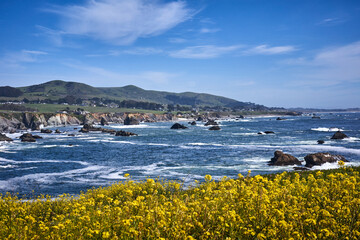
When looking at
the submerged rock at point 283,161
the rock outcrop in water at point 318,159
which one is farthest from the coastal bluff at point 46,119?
the rock outcrop in water at point 318,159

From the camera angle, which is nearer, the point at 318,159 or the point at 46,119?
the point at 318,159

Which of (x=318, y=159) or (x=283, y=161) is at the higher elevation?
(x=318, y=159)

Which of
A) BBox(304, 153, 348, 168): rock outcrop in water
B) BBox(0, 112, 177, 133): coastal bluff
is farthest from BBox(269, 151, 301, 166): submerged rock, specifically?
BBox(0, 112, 177, 133): coastal bluff

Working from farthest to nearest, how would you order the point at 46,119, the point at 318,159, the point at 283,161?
the point at 46,119, the point at 283,161, the point at 318,159

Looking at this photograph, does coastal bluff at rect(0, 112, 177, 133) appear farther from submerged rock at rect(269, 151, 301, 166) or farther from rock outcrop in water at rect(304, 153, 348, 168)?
rock outcrop in water at rect(304, 153, 348, 168)

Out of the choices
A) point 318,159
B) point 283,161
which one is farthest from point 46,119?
point 318,159

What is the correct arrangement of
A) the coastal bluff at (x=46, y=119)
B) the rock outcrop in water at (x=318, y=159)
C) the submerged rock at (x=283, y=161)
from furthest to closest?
the coastal bluff at (x=46, y=119) < the submerged rock at (x=283, y=161) < the rock outcrop in water at (x=318, y=159)

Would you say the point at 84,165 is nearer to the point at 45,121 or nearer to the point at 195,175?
the point at 195,175

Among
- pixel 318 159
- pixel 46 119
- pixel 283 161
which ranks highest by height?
pixel 318 159

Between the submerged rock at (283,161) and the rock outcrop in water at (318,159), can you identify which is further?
the submerged rock at (283,161)

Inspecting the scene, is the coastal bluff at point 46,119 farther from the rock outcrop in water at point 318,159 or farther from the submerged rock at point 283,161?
the rock outcrop in water at point 318,159

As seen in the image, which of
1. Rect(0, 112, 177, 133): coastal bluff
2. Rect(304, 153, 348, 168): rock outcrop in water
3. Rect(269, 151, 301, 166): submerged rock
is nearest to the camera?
Rect(304, 153, 348, 168): rock outcrop in water

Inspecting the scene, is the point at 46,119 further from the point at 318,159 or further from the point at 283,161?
the point at 318,159

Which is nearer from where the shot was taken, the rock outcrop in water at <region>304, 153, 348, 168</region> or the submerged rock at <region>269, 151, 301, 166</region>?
the rock outcrop in water at <region>304, 153, 348, 168</region>
